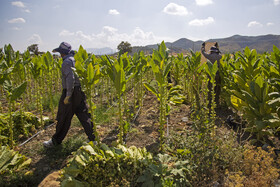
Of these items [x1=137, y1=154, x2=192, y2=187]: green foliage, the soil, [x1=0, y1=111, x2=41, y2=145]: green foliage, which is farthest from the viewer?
[x1=0, y1=111, x2=41, y2=145]: green foliage

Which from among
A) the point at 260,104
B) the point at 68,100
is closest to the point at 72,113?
the point at 68,100

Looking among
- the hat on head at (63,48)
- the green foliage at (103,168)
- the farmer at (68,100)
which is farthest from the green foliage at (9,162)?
the hat on head at (63,48)

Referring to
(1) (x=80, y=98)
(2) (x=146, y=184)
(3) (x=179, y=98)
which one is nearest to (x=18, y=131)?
(1) (x=80, y=98)

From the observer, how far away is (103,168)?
2.35 m

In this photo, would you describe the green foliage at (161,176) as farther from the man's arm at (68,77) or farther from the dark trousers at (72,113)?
the man's arm at (68,77)

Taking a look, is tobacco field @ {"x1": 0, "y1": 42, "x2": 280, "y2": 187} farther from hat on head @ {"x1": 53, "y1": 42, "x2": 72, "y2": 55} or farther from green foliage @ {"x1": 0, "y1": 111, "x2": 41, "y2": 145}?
hat on head @ {"x1": 53, "y1": 42, "x2": 72, "y2": 55}

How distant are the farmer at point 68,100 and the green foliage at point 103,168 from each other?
1.19 metres

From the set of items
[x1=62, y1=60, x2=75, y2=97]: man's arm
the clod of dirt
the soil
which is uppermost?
[x1=62, y1=60, x2=75, y2=97]: man's arm

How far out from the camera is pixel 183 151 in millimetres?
2695

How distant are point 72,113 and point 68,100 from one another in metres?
0.37

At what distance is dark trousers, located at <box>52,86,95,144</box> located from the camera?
354cm

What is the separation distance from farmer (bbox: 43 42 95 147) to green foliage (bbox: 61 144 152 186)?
3.92 feet

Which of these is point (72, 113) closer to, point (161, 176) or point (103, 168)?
point (103, 168)

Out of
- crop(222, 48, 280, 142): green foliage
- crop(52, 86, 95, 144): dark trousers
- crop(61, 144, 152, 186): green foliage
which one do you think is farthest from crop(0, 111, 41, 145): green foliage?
crop(222, 48, 280, 142): green foliage
